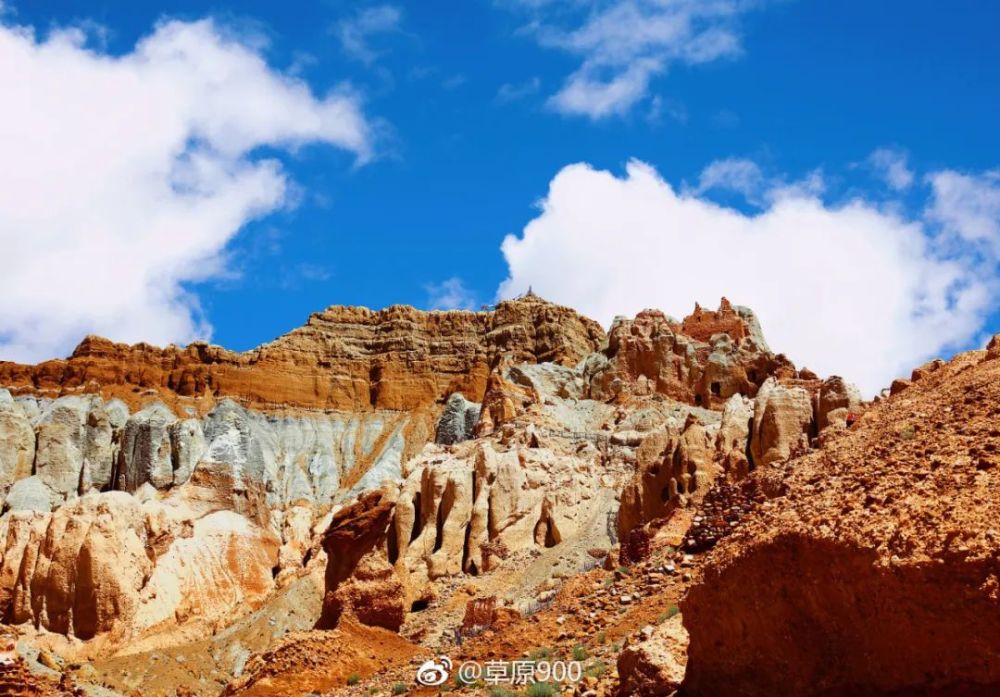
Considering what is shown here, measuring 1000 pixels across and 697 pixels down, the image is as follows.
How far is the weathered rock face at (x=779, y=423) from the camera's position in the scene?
133 feet

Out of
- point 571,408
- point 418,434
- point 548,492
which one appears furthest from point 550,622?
point 418,434

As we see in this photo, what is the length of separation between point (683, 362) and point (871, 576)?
218 ft

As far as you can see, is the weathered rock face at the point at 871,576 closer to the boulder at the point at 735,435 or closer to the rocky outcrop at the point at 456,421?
the boulder at the point at 735,435

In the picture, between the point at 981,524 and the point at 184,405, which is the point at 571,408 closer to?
the point at 184,405

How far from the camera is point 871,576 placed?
8711mm

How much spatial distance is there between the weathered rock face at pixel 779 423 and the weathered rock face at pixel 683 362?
27.4m

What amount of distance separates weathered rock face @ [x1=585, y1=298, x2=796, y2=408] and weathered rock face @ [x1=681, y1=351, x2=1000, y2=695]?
60998 millimetres

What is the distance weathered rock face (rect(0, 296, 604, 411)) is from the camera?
91500 millimetres

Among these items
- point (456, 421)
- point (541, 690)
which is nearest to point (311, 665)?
point (541, 690)

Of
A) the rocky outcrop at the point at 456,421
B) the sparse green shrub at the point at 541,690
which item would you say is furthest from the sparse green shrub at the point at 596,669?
the rocky outcrop at the point at 456,421

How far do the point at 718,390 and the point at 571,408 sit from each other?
10480mm

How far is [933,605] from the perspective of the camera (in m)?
8.19

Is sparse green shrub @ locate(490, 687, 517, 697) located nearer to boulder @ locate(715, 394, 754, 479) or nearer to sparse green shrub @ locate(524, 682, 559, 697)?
sparse green shrub @ locate(524, 682, 559, 697)

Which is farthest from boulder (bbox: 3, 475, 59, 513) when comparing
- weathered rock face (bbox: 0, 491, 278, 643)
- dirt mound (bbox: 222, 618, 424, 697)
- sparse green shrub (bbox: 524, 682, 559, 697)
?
sparse green shrub (bbox: 524, 682, 559, 697)
